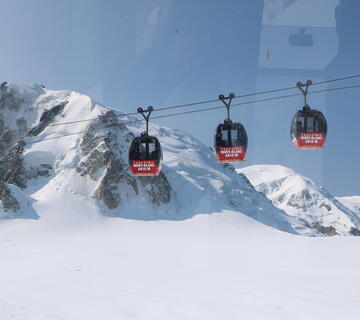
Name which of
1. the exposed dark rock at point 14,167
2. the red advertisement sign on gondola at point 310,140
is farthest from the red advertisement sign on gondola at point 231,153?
the exposed dark rock at point 14,167

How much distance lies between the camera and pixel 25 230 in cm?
4106

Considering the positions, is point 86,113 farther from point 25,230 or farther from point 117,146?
point 25,230

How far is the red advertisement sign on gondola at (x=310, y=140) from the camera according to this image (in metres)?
9.17

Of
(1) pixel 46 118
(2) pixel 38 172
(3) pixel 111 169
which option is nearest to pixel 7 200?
(2) pixel 38 172

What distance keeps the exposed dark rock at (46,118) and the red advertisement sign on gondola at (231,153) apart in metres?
69.8

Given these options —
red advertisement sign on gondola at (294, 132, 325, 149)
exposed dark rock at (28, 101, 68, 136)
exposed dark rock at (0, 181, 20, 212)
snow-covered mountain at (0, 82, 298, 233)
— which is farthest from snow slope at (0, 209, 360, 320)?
Result: exposed dark rock at (28, 101, 68, 136)

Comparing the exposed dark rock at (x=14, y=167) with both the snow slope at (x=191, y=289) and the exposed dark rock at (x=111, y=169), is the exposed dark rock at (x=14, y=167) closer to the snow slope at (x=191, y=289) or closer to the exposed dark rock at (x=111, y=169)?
the exposed dark rock at (x=111, y=169)

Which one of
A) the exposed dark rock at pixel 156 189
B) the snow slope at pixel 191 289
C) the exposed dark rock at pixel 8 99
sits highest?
the exposed dark rock at pixel 8 99

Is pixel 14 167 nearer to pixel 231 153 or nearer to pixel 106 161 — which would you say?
pixel 106 161

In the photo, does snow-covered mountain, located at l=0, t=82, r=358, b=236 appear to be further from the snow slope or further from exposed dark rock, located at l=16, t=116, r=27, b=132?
the snow slope

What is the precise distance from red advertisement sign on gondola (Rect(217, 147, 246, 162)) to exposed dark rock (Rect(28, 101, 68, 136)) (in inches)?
2750

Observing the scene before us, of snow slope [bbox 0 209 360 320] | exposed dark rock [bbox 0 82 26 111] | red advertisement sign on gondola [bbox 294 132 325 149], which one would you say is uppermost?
exposed dark rock [bbox 0 82 26 111]

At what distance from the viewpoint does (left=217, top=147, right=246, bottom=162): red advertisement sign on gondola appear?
388 inches

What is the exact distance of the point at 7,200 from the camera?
46.3m
